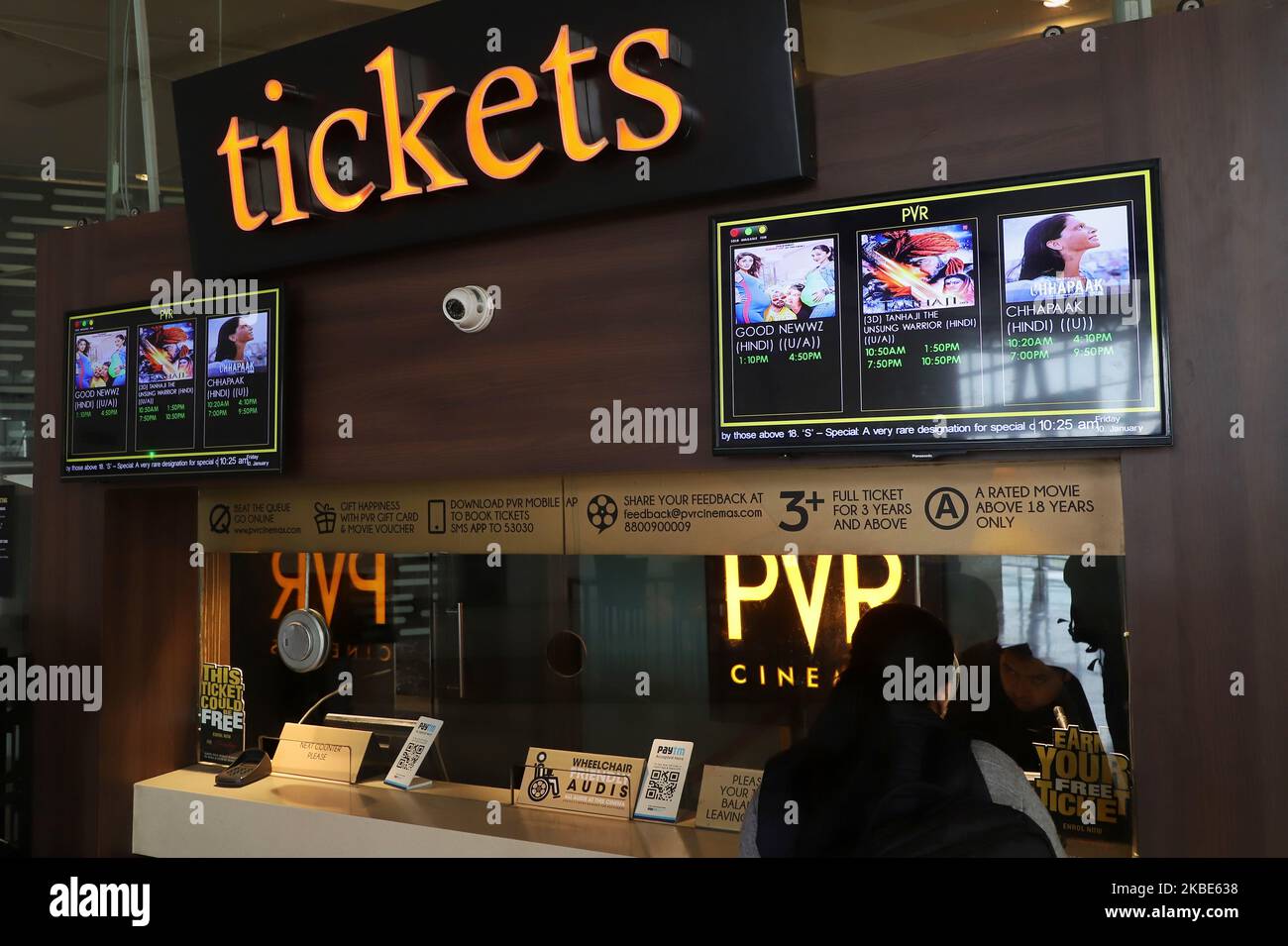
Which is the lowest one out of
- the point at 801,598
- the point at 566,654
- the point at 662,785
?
the point at 662,785

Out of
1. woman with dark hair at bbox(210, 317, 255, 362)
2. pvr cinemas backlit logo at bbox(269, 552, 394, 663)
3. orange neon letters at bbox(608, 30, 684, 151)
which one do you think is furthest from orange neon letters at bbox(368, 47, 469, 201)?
pvr cinemas backlit logo at bbox(269, 552, 394, 663)

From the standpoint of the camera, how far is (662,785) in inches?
110

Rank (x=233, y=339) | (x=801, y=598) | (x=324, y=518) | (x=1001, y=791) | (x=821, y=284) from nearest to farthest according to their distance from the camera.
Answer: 1. (x=1001, y=791)
2. (x=821, y=284)
3. (x=801, y=598)
4. (x=233, y=339)
5. (x=324, y=518)

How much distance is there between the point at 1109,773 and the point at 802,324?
4.20 ft

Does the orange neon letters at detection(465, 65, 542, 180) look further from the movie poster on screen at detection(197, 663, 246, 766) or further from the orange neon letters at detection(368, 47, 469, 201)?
the movie poster on screen at detection(197, 663, 246, 766)

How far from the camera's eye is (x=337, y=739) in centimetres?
329

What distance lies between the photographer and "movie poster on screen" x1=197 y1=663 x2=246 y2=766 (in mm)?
3521

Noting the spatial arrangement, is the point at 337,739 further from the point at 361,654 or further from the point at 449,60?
the point at 449,60

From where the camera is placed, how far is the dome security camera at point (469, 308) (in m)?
2.66

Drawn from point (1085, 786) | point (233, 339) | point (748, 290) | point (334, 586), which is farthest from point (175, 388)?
point (1085, 786)

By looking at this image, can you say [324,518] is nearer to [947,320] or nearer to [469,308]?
[469,308]

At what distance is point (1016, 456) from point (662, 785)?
1.36m

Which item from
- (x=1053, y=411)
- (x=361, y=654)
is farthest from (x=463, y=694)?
(x=1053, y=411)
